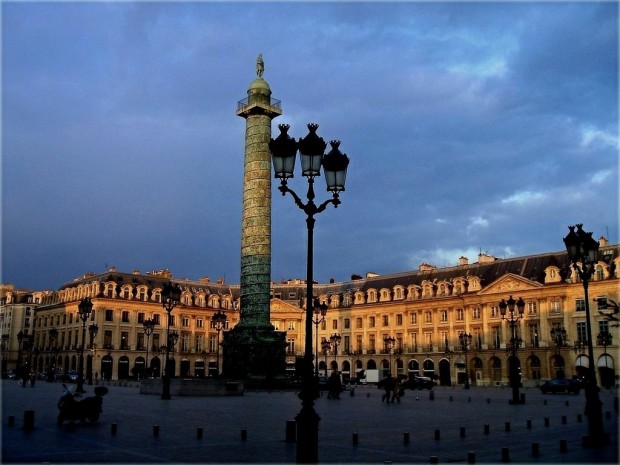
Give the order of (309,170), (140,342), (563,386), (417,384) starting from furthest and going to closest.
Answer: (140,342)
(417,384)
(563,386)
(309,170)

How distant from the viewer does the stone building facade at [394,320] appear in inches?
2218

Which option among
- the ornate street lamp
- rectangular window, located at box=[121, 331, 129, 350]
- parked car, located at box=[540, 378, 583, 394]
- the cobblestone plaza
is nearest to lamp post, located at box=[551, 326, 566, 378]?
parked car, located at box=[540, 378, 583, 394]

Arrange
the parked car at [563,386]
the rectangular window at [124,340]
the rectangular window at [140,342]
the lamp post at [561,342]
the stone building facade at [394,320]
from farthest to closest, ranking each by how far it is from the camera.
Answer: the rectangular window at [140,342]
the rectangular window at [124,340]
the stone building facade at [394,320]
the lamp post at [561,342]
the parked car at [563,386]

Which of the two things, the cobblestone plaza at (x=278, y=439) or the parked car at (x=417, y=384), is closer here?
the cobblestone plaza at (x=278, y=439)

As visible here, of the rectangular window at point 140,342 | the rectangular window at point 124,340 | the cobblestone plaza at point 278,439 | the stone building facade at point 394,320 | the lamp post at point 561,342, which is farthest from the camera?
the rectangular window at point 140,342

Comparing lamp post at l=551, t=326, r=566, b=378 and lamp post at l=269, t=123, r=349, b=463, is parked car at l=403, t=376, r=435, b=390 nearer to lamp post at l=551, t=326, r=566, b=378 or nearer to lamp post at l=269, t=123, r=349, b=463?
lamp post at l=551, t=326, r=566, b=378

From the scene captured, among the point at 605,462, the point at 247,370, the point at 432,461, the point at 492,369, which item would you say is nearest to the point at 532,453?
the point at 605,462

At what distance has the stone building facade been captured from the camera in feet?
185

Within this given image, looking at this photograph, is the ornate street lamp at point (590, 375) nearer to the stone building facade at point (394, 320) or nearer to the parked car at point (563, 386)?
the parked car at point (563, 386)

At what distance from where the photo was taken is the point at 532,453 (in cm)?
1100

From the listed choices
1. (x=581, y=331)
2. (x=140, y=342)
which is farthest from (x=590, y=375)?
(x=140, y=342)

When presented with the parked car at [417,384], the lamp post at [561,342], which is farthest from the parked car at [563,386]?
the lamp post at [561,342]

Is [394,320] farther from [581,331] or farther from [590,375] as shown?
[590,375]

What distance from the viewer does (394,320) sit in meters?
70.3
